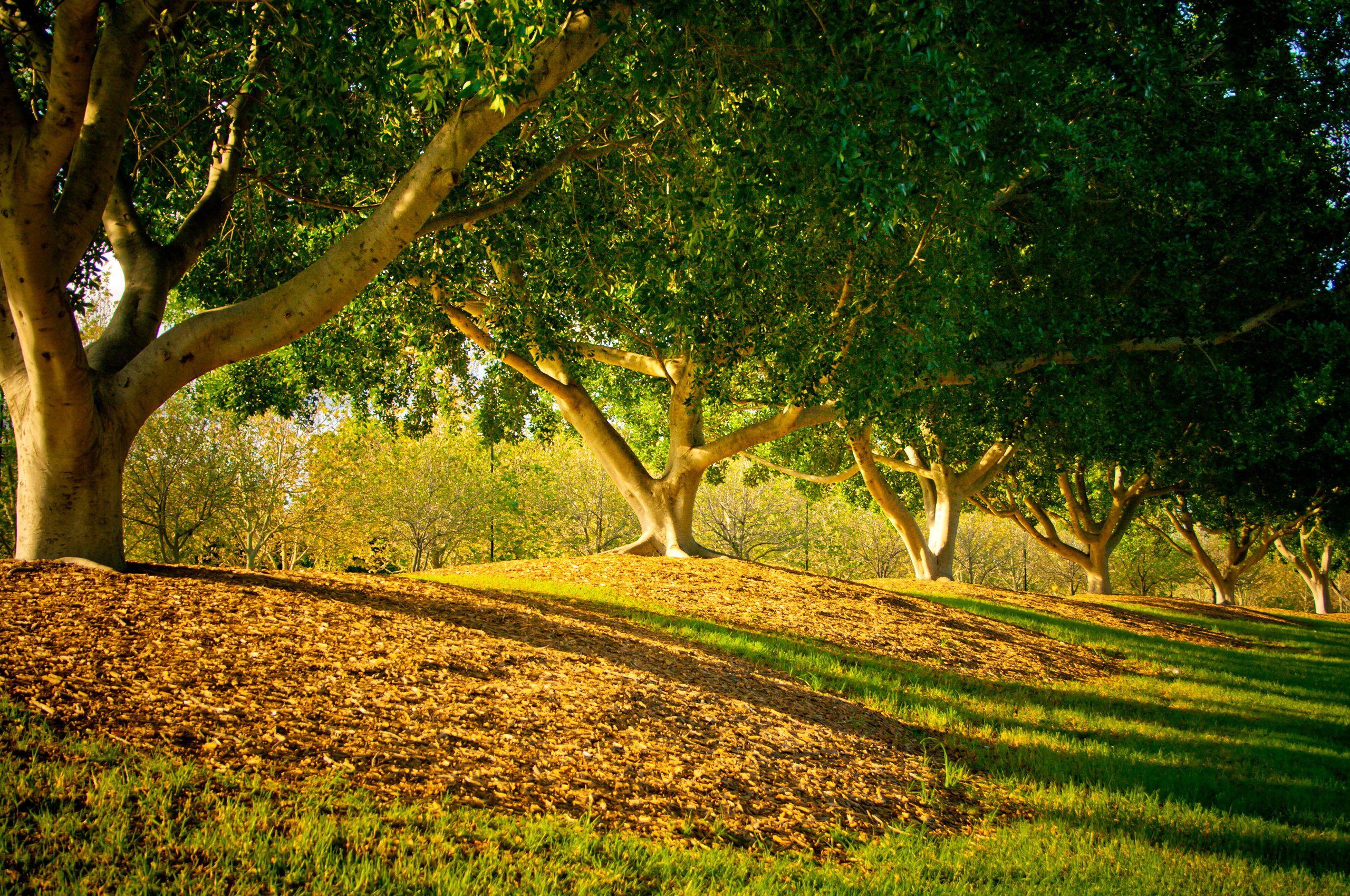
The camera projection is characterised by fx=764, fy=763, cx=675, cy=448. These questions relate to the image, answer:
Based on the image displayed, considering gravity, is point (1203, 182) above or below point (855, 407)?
above

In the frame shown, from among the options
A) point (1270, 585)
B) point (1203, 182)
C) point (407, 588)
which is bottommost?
point (1270, 585)

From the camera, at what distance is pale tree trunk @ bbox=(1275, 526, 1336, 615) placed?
1204 inches

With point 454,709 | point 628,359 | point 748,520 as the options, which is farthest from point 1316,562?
point 454,709

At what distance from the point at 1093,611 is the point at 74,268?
1764 centimetres

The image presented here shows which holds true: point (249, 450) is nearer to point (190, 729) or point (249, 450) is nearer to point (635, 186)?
point (635, 186)

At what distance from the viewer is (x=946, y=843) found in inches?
163

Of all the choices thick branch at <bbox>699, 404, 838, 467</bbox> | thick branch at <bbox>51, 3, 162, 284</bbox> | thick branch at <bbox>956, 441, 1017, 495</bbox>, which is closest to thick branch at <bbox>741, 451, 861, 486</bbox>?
thick branch at <bbox>956, 441, 1017, 495</bbox>

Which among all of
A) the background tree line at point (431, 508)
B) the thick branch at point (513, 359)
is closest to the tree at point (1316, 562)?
the background tree line at point (431, 508)

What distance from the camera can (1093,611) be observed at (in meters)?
16.1

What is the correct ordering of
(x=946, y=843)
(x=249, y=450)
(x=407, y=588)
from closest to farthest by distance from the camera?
1. (x=946, y=843)
2. (x=407, y=588)
3. (x=249, y=450)

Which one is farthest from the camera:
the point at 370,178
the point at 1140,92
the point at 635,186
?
the point at 635,186

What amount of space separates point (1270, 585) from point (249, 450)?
6323cm

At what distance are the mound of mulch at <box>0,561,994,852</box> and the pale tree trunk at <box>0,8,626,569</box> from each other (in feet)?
2.55

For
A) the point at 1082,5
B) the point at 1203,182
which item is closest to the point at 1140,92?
the point at 1082,5
